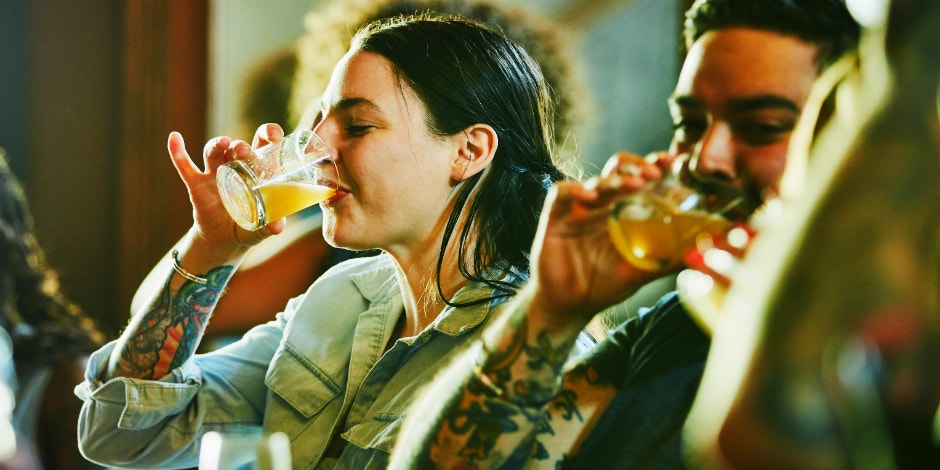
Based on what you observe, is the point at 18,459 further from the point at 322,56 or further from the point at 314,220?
the point at 322,56

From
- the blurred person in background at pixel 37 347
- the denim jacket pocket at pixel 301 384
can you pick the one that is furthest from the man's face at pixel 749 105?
the blurred person in background at pixel 37 347

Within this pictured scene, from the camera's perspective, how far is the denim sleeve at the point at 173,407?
5.25 ft

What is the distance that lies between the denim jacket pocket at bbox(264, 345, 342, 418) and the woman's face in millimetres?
256

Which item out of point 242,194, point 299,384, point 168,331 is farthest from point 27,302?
point 242,194

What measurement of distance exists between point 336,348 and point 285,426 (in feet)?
0.53

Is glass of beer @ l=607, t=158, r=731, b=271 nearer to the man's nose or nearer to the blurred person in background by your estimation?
the man's nose

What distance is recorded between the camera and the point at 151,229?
3.24 metres

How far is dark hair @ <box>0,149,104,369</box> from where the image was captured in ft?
7.96

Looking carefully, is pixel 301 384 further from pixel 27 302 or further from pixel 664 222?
pixel 27 302

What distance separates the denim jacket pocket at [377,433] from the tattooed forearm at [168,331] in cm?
38

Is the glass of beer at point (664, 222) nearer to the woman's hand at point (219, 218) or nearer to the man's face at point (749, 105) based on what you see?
the man's face at point (749, 105)

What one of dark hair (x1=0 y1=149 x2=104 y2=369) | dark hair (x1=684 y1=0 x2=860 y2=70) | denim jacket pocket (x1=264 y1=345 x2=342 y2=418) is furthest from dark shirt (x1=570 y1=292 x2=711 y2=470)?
dark hair (x1=0 y1=149 x2=104 y2=369)

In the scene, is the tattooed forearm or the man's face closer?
the man's face

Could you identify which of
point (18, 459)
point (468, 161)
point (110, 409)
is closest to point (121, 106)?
point (18, 459)
